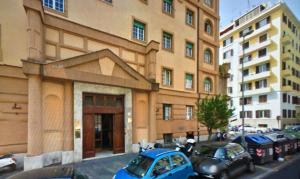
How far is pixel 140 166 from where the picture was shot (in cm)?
659

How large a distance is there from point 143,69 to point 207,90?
9782mm

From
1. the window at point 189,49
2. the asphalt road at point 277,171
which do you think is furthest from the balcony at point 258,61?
the asphalt road at point 277,171

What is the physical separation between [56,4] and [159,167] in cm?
1060

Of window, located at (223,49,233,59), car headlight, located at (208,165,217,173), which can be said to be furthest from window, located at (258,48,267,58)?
car headlight, located at (208,165,217,173)

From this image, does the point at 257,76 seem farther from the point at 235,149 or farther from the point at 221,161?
the point at 221,161

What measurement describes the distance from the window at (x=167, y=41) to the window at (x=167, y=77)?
6.85ft

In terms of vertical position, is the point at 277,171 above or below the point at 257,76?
below

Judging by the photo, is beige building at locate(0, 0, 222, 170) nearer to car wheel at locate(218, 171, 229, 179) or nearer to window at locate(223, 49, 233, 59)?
car wheel at locate(218, 171, 229, 179)

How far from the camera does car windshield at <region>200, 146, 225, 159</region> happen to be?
28.4 feet

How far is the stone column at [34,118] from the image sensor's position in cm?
929

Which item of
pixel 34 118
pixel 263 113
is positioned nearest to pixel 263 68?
pixel 263 113

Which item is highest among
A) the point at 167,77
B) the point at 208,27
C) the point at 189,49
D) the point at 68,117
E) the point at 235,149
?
the point at 208,27

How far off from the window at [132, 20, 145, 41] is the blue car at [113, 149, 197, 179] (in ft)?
34.8

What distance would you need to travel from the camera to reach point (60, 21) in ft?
36.4
